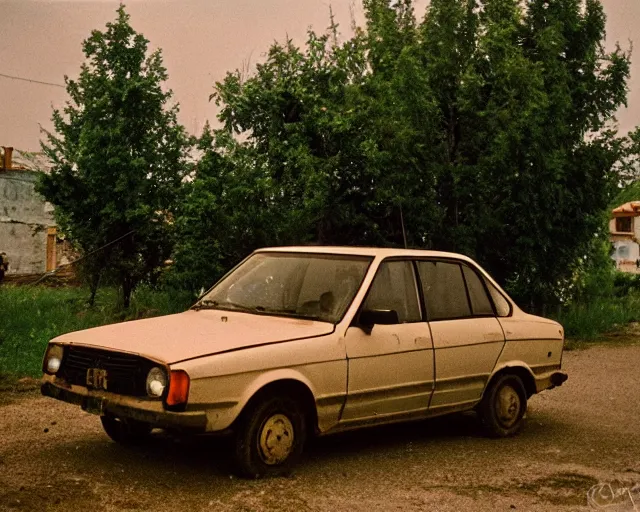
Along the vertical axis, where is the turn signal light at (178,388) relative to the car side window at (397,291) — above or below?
below

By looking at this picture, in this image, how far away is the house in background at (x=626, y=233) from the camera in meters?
85.2

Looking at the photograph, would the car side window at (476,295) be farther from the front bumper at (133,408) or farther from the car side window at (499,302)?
the front bumper at (133,408)

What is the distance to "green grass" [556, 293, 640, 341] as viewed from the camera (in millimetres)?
18266

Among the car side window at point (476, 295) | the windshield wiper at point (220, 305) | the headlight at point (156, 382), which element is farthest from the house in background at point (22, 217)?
the headlight at point (156, 382)

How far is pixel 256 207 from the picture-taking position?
46.3ft

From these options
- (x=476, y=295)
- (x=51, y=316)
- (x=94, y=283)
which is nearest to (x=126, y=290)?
(x=94, y=283)

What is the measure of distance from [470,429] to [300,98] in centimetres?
772

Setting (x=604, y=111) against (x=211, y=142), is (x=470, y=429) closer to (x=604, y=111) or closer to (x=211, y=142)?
(x=211, y=142)

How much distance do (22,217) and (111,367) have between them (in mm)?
32803

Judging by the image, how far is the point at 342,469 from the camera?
22.6 feet

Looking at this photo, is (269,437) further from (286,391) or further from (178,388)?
(178,388)

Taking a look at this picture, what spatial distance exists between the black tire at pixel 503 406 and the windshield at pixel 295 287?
1.80 metres

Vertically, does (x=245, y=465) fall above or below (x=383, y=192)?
below

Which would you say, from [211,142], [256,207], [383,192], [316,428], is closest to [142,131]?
[211,142]
